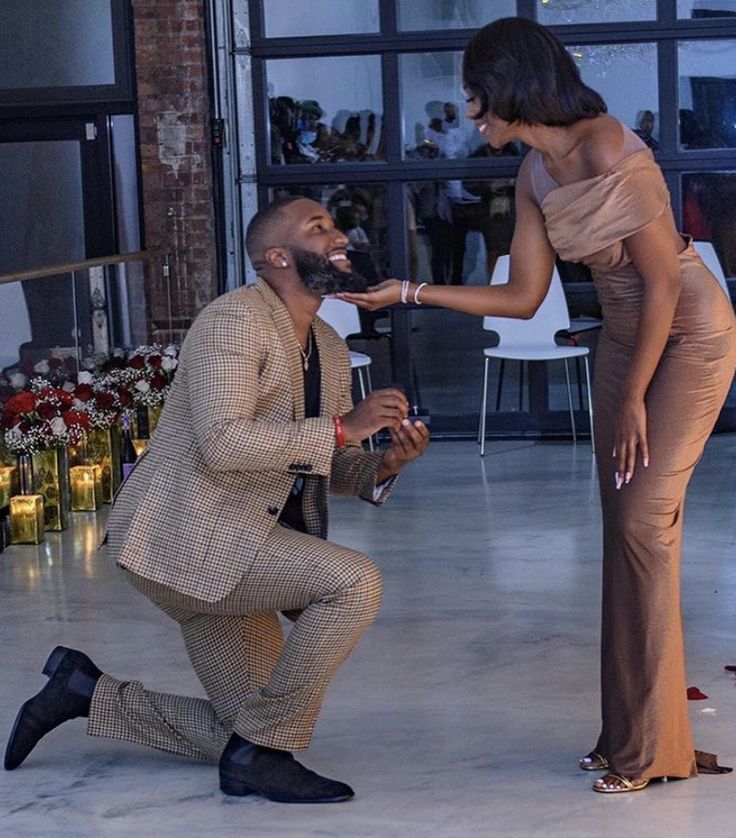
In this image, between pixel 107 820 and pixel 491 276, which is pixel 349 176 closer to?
pixel 491 276

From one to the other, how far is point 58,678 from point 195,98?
5.46m

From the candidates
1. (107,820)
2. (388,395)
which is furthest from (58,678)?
(388,395)

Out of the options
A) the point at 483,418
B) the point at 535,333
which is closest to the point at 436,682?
the point at 483,418

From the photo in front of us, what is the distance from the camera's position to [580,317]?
8.73 meters

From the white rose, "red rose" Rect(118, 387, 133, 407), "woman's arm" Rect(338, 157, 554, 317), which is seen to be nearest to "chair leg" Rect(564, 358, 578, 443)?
"red rose" Rect(118, 387, 133, 407)

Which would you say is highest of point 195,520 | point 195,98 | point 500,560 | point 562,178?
point 195,98

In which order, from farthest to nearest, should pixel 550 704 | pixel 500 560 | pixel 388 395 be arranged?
1. pixel 500 560
2. pixel 550 704
3. pixel 388 395

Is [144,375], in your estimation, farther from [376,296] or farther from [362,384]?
[376,296]

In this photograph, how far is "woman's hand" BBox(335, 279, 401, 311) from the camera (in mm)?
3430

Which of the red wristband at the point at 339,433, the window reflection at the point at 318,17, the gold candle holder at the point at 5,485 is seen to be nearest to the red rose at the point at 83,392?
the gold candle holder at the point at 5,485

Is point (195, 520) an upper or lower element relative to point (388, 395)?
lower

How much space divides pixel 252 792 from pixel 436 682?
3.20 feet

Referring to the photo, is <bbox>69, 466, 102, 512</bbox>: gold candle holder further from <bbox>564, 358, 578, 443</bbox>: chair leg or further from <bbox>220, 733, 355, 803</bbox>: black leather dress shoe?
<bbox>220, 733, 355, 803</bbox>: black leather dress shoe

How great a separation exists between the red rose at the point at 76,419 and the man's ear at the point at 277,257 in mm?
3255
